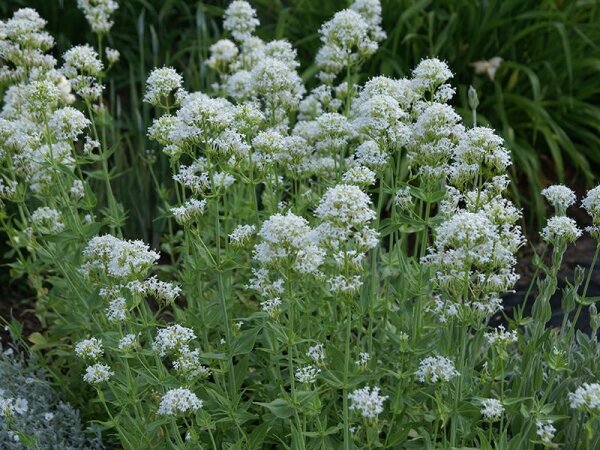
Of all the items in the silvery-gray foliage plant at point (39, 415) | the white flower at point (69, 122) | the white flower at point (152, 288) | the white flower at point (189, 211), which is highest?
the white flower at point (69, 122)

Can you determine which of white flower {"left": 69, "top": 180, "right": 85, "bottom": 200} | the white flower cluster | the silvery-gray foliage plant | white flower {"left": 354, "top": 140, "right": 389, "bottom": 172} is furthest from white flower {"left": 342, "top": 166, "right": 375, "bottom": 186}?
the white flower cluster

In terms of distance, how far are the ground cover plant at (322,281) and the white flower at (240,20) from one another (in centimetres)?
48

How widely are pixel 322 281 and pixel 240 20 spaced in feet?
6.85

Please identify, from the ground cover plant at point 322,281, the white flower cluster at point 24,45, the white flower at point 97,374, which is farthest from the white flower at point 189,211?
the white flower cluster at point 24,45

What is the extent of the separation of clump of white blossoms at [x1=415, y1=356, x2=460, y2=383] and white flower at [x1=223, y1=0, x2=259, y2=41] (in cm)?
232

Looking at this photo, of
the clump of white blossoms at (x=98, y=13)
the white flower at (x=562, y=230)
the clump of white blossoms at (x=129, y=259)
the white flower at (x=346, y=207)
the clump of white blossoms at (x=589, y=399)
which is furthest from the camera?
the clump of white blossoms at (x=98, y=13)

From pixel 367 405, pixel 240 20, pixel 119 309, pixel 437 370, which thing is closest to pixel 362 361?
pixel 437 370

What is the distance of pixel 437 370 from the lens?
A: 9.27ft

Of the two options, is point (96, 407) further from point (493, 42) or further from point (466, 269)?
point (493, 42)

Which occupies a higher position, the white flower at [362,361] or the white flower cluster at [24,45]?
the white flower cluster at [24,45]

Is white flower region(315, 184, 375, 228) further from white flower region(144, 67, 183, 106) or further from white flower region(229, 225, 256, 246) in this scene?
white flower region(144, 67, 183, 106)

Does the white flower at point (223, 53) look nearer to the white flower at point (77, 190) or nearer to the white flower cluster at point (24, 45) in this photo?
the white flower cluster at point (24, 45)

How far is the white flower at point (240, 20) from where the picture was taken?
4527mm

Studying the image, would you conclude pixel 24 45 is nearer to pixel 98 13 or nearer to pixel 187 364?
pixel 98 13
